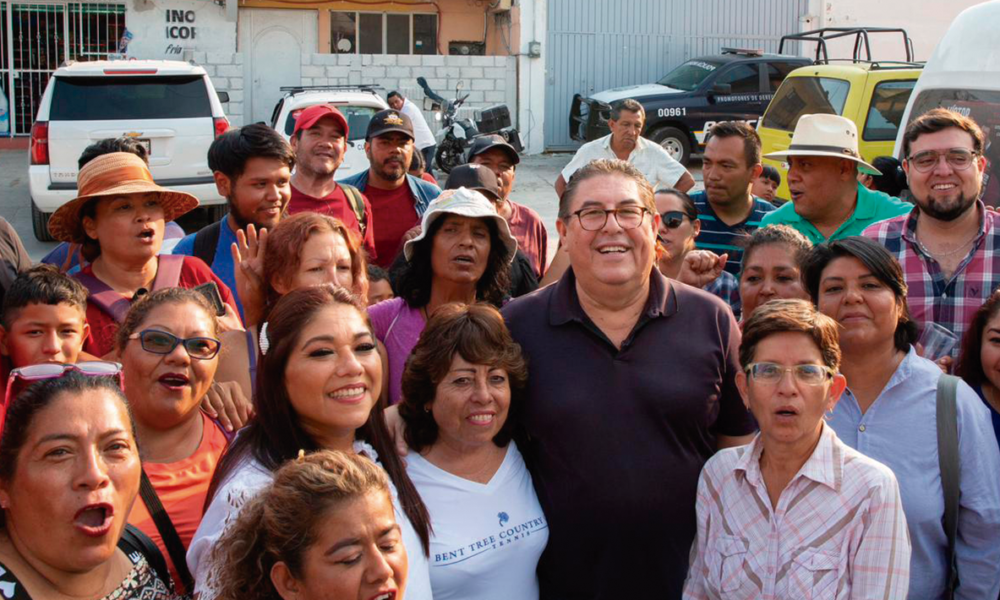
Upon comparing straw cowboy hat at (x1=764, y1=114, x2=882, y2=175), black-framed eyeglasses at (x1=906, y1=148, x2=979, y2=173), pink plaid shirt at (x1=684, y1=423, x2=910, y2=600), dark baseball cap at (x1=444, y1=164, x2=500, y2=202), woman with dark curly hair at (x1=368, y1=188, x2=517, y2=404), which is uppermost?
straw cowboy hat at (x1=764, y1=114, x2=882, y2=175)

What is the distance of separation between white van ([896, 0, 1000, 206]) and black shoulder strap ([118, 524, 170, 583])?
190 inches

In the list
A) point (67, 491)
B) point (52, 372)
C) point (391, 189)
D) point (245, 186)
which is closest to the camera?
point (67, 491)

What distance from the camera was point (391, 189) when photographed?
5965 millimetres

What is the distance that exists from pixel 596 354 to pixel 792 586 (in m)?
0.86

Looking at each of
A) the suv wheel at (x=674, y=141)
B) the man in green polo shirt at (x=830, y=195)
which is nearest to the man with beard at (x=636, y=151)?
the man in green polo shirt at (x=830, y=195)

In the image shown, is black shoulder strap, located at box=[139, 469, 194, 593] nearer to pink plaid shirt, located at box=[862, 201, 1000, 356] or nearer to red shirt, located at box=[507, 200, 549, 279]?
pink plaid shirt, located at box=[862, 201, 1000, 356]

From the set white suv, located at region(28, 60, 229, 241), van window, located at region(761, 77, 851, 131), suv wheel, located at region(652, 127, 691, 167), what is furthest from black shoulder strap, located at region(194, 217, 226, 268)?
suv wheel, located at region(652, 127, 691, 167)

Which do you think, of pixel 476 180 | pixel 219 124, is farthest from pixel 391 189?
pixel 219 124

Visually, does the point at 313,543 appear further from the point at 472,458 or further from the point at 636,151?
the point at 636,151

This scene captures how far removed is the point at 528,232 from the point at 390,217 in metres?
0.84

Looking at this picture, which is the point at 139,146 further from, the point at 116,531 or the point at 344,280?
the point at 116,531

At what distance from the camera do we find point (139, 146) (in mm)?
5984

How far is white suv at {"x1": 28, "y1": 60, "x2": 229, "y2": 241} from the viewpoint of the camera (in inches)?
417

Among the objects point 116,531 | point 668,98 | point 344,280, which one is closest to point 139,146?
point 344,280
